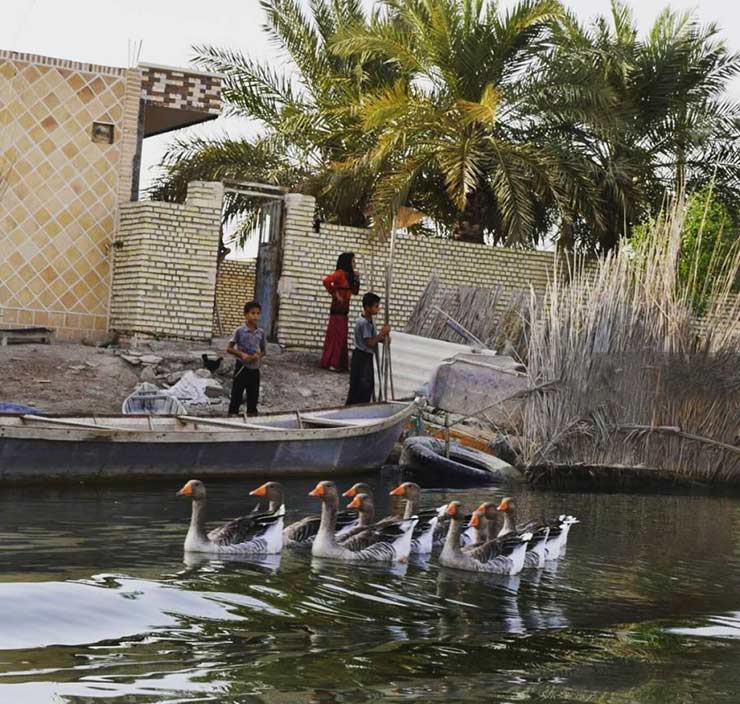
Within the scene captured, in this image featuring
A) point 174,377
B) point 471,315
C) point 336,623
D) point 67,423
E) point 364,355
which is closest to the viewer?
point 336,623

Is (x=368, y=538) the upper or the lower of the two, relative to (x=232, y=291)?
lower

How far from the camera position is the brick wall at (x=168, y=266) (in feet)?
77.5

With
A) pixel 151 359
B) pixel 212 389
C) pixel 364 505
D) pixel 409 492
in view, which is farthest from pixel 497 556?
pixel 151 359

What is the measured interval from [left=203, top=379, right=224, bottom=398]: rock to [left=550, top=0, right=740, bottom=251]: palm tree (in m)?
9.42

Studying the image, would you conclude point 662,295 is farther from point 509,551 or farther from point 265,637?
point 265,637

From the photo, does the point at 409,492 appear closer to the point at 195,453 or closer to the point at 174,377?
the point at 195,453

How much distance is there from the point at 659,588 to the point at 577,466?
8.27m

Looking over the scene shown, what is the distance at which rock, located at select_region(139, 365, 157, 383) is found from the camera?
21.4 metres

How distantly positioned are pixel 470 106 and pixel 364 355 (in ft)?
22.0

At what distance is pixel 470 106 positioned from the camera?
2480 centimetres

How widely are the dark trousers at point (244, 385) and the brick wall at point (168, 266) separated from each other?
5.31 m

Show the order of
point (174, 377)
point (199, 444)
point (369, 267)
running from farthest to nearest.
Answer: point (369, 267) → point (174, 377) → point (199, 444)

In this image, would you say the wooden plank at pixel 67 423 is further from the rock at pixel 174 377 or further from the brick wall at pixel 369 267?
the brick wall at pixel 369 267

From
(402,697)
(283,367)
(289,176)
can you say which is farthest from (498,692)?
(289,176)
